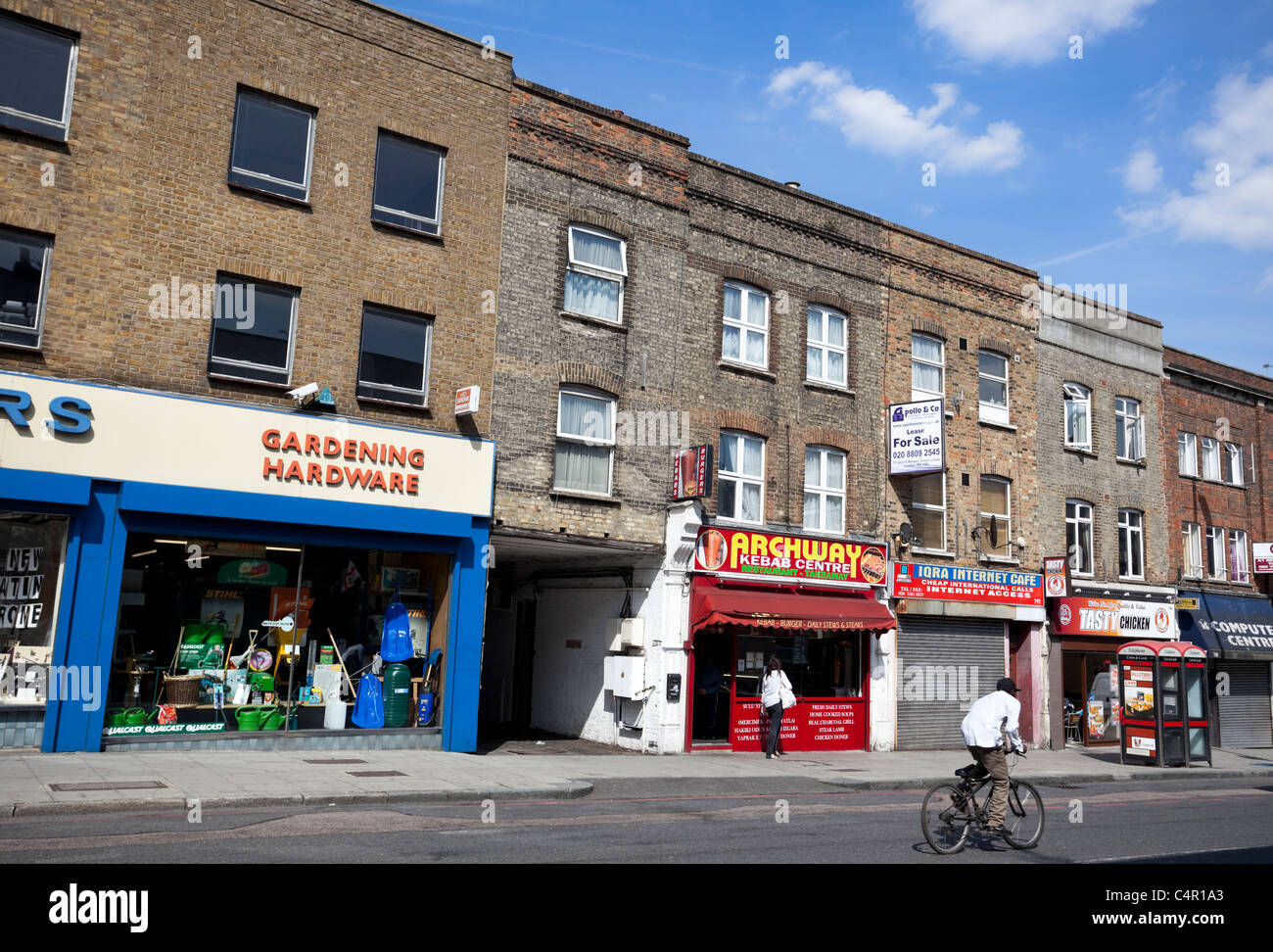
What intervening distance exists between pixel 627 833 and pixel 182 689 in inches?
310

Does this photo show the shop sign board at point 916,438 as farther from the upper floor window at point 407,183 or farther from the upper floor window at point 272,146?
the upper floor window at point 272,146

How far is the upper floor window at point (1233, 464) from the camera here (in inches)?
1229

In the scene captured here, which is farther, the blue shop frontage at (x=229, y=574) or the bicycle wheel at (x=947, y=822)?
the blue shop frontage at (x=229, y=574)

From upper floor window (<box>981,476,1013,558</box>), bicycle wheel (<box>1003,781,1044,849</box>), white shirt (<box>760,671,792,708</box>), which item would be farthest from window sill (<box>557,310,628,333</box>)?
bicycle wheel (<box>1003,781,1044,849</box>)

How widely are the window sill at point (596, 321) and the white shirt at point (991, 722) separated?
35.3 feet

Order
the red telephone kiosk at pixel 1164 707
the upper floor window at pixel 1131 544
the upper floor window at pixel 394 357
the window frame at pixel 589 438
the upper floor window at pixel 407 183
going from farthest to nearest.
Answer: the upper floor window at pixel 1131 544, the red telephone kiosk at pixel 1164 707, the window frame at pixel 589 438, the upper floor window at pixel 407 183, the upper floor window at pixel 394 357

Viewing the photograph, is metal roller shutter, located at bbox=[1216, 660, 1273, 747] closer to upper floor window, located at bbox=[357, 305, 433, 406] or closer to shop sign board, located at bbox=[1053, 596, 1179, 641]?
shop sign board, located at bbox=[1053, 596, 1179, 641]

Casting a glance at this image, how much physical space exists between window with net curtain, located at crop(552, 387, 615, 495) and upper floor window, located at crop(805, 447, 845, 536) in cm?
491

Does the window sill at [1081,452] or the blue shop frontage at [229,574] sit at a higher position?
the window sill at [1081,452]

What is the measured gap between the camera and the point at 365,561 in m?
16.6

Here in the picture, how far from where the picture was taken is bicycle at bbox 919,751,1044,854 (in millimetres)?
10047

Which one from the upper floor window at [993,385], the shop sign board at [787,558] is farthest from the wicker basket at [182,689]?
the upper floor window at [993,385]

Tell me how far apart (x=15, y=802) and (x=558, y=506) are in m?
9.87

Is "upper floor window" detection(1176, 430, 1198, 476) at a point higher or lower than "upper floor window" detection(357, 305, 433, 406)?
higher
